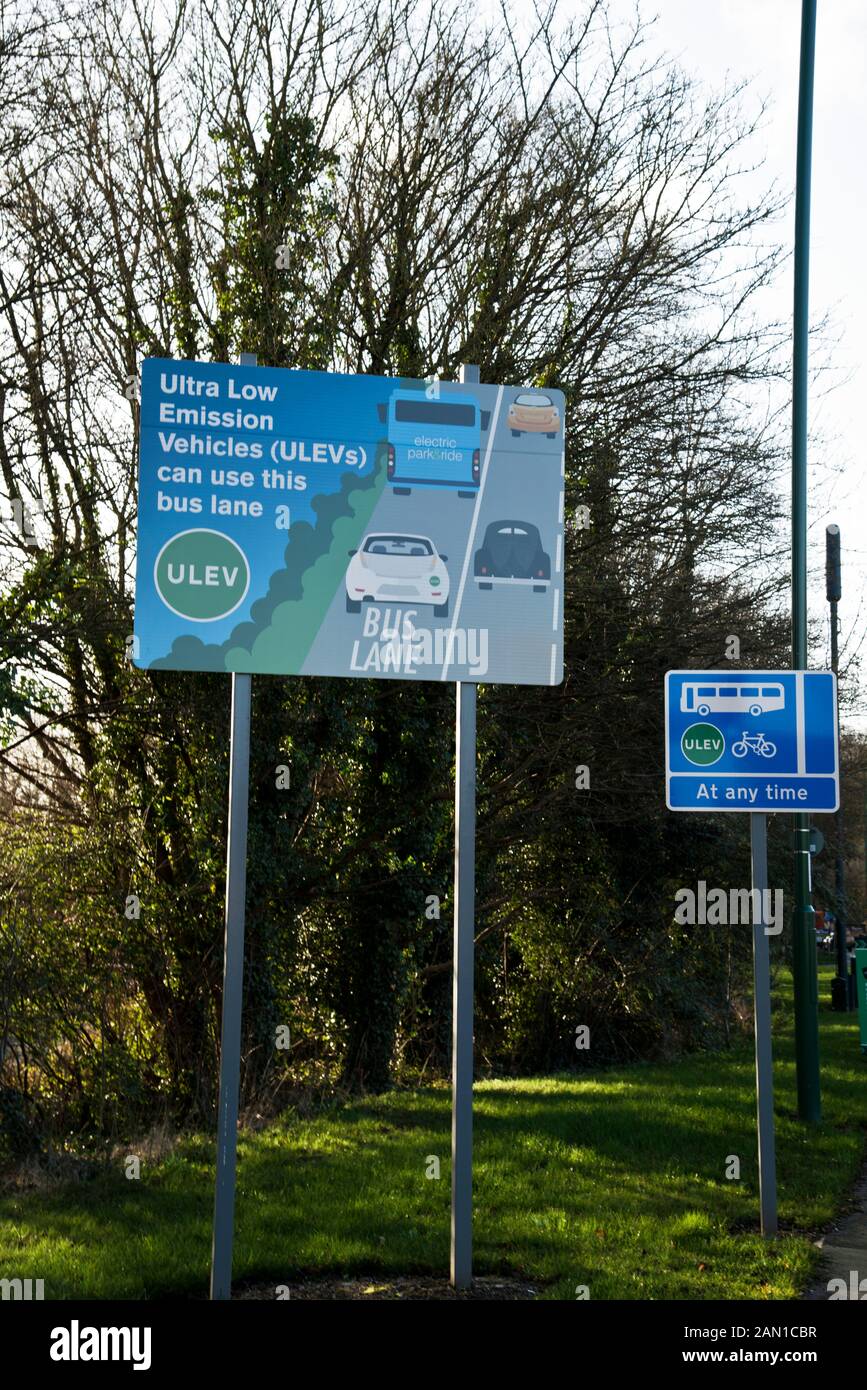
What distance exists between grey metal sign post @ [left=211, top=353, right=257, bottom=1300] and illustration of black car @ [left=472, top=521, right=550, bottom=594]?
1.45 metres

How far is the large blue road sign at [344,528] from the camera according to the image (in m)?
7.53

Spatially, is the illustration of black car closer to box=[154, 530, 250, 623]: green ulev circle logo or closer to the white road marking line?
the white road marking line

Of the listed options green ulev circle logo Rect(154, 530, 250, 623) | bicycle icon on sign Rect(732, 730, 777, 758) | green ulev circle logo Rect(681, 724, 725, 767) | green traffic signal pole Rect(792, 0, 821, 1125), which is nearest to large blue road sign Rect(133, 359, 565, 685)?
green ulev circle logo Rect(154, 530, 250, 623)

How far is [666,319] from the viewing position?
17688 mm

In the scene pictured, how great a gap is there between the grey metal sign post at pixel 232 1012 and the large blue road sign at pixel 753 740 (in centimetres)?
278

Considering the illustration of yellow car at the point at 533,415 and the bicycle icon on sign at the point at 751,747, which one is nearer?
the illustration of yellow car at the point at 533,415

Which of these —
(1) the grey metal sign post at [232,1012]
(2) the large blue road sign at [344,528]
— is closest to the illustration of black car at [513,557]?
(2) the large blue road sign at [344,528]

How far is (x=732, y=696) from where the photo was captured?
881 cm

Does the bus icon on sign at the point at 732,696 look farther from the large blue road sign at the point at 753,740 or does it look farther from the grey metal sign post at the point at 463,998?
the grey metal sign post at the point at 463,998

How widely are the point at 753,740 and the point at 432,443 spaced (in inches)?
109

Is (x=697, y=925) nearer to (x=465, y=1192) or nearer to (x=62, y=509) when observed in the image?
(x=62, y=509)

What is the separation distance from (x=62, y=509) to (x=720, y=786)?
29.2ft

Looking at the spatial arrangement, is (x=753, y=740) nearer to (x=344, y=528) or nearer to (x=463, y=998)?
(x=463, y=998)

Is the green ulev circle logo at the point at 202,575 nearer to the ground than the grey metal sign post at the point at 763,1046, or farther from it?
farther from it
